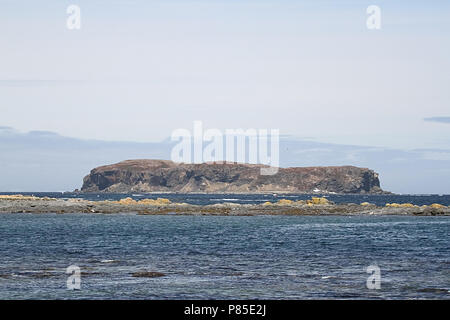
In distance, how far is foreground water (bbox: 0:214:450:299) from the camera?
78.8 ft

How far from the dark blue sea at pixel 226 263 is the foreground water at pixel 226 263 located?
4 cm

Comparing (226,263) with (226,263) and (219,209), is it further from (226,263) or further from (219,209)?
(219,209)

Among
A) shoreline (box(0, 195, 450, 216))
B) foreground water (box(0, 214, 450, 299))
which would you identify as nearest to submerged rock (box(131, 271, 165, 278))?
foreground water (box(0, 214, 450, 299))

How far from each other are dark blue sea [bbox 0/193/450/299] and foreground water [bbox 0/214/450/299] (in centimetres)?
4

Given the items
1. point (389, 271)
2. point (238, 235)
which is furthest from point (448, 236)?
point (389, 271)

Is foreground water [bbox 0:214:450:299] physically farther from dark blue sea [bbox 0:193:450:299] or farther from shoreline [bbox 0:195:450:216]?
shoreline [bbox 0:195:450:216]

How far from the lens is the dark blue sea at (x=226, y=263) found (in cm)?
2400

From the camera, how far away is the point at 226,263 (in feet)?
110

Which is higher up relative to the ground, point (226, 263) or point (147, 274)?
point (147, 274)

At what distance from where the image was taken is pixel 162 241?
4775cm

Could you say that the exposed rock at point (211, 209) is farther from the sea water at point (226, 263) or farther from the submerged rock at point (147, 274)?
the submerged rock at point (147, 274)

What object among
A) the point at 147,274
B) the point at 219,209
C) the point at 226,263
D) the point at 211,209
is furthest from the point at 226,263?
the point at 219,209

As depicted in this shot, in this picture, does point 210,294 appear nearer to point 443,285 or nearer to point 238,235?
point 443,285
